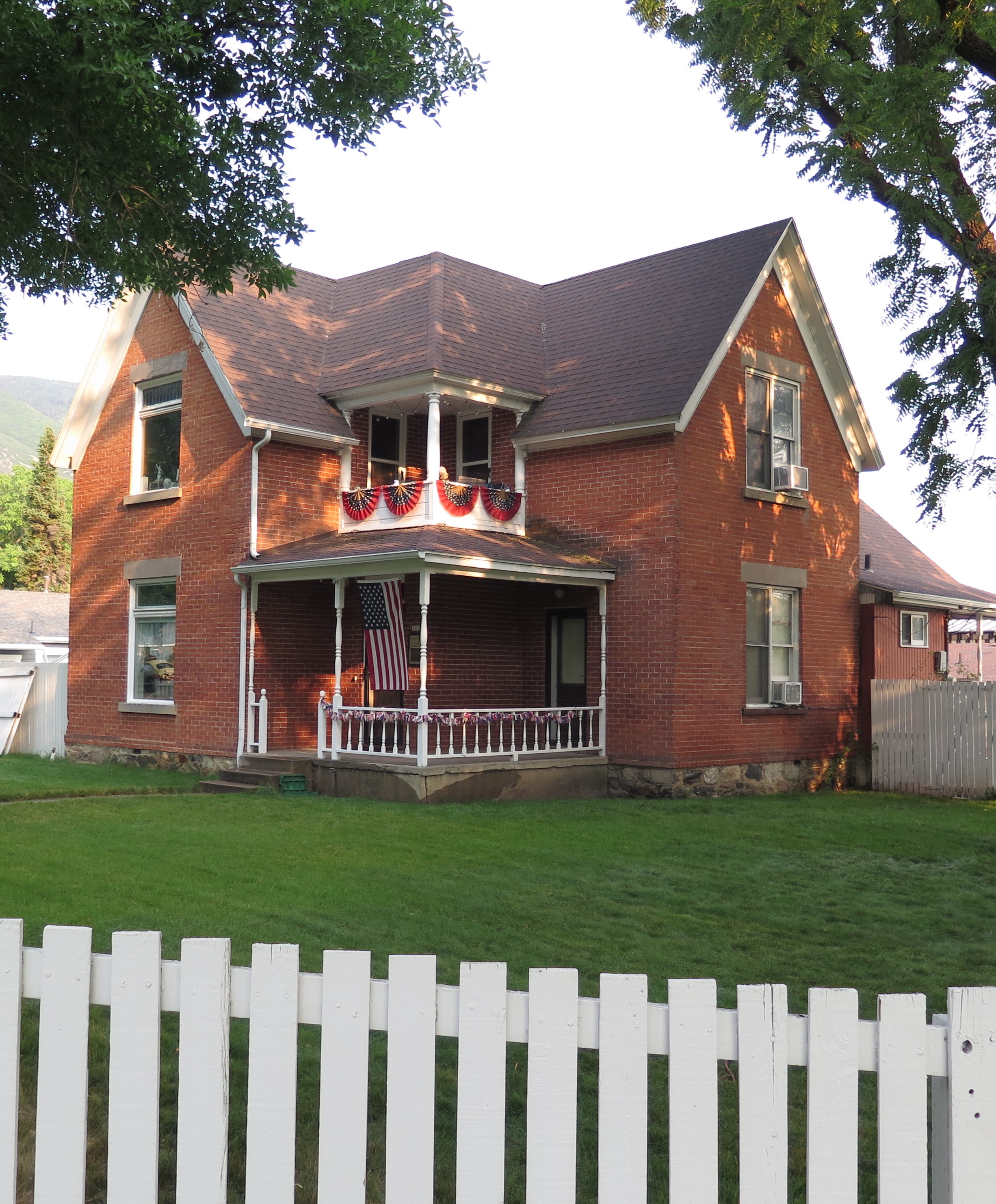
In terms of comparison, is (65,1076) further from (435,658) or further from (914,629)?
(914,629)

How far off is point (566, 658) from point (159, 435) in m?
7.95

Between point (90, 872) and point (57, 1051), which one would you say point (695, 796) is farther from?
point (57, 1051)

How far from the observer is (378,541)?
17016 millimetres

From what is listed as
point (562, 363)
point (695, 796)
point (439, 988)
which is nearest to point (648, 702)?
point (695, 796)

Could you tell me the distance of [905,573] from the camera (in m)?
24.4

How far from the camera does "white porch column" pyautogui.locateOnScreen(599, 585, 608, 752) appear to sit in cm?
1777

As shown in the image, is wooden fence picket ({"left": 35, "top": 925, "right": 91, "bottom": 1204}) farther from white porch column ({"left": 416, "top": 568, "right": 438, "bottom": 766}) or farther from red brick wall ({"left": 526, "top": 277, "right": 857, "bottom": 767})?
red brick wall ({"left": 526, "top": 277, "right": 857, "bottom": 767})

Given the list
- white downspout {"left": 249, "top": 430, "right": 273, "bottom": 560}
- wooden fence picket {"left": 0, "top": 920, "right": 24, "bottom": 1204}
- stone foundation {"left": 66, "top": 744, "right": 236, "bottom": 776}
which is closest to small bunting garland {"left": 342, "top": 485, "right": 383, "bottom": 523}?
white downspout {"left": 249, "top": 430, "right": 273, "bottom": 560}

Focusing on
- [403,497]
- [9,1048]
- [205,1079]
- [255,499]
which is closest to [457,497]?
[403,497]

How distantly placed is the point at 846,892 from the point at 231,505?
11.9 metres

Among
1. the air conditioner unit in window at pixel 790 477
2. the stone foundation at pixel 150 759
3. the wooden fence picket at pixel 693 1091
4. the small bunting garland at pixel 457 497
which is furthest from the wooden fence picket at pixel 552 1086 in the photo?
the air conditioner unit in window at pixel 790 477

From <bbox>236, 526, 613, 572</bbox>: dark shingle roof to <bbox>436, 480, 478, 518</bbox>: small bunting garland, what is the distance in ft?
0.96

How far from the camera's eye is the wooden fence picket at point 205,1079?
10.2 ft

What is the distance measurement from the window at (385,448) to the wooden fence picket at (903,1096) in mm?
17622
